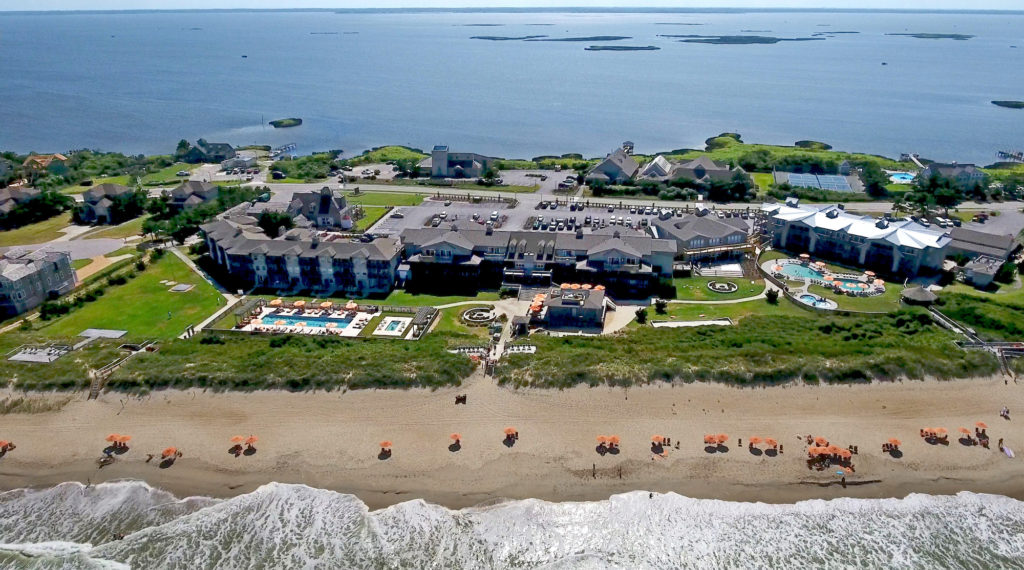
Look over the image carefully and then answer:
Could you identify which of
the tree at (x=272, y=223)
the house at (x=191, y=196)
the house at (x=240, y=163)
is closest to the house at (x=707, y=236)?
the tree at (x=272, y=223)

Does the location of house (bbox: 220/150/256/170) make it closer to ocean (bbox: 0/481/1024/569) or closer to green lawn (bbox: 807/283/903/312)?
ocean (bbox: 0/481/1024/569)

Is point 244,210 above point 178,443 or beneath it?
above

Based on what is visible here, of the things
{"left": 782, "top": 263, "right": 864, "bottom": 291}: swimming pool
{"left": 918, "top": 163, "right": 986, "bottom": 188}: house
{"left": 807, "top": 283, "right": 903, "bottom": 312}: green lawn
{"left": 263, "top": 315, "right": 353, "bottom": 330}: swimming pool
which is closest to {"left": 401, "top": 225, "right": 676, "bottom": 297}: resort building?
{"left": 263, "top": 315, "right": 353, "bottom": 330}: swimming pool

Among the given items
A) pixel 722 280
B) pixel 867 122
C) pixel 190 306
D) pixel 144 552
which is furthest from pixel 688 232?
pixel 867 122

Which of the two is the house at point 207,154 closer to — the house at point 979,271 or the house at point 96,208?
the house at point 96,208

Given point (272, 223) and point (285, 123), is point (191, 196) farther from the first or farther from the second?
point (285, 123)

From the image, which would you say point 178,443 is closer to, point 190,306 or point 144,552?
point 144,552
